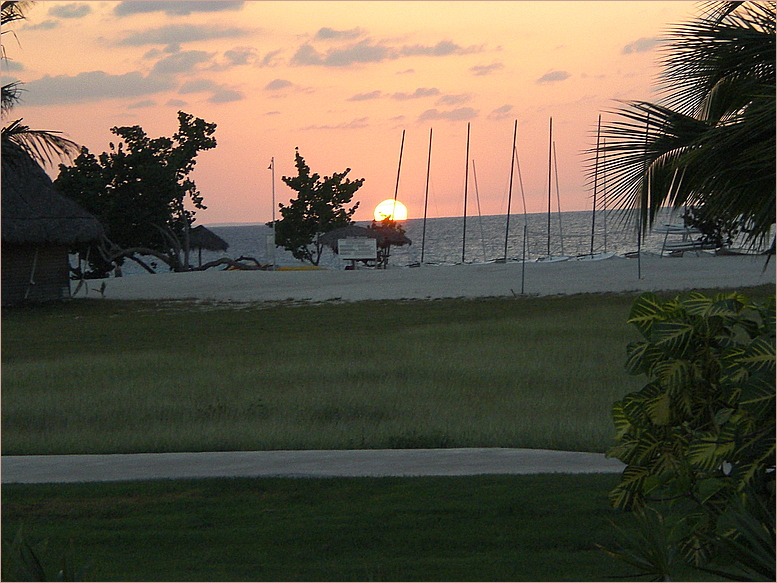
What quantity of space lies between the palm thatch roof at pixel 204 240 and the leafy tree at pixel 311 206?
6349mm

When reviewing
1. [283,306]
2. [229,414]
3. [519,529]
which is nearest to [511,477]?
[519,529]

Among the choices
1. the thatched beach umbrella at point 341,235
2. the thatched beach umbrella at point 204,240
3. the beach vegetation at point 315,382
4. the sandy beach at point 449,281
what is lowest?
the beach vegetation at point 315,382

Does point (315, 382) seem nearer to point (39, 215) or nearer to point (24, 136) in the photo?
point (24, 136)

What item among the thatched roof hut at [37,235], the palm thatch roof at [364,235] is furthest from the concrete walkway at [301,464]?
the palm thatch roof at [364,235]

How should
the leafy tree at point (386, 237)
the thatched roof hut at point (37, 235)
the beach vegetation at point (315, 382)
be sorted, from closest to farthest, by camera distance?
1. the beach vegetation at point (315, 382)
2. the thatched roof hut at point (37, 235)
3. the leafy tree at point (386, 237)

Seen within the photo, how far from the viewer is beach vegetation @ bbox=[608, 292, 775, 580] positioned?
4.34m

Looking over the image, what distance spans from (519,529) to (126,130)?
37.6 meters

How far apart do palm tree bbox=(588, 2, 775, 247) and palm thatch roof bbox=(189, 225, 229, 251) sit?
34960 mm

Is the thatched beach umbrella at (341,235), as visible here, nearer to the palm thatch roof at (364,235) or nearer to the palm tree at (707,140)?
the palm thatch roof at (364,235)

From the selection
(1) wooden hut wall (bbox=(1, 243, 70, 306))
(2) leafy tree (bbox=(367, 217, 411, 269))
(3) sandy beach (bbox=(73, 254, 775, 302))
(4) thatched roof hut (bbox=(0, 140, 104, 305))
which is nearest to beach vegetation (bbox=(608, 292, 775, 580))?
(4) thatched roof hut (bbox=(0, 140, 104, 305))

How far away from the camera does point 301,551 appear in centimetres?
493

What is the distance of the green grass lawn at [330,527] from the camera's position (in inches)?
182

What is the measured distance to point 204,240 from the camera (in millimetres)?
42625

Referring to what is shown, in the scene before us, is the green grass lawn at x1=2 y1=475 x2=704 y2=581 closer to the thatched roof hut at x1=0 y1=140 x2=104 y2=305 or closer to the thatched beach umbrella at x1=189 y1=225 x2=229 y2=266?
the thatched roof hut at x1=0 y1=140 x2=104 y2=305
